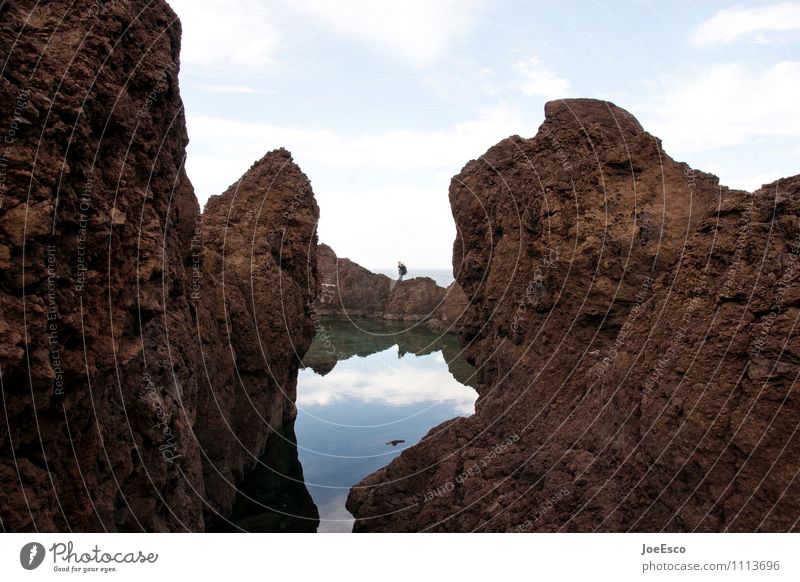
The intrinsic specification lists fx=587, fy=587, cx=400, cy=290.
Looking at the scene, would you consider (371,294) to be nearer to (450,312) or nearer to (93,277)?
(450,312)

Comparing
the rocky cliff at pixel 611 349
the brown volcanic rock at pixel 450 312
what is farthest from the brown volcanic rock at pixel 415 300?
the rocky cliff at pixel 611 349

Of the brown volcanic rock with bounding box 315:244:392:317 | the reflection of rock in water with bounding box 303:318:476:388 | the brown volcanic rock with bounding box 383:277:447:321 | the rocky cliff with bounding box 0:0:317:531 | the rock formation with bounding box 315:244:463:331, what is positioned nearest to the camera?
the rocky cliff with bounding box 0:0:317:531

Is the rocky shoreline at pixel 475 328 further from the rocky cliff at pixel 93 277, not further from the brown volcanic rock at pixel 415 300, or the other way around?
the brown volcanic rock at pixel 415 300

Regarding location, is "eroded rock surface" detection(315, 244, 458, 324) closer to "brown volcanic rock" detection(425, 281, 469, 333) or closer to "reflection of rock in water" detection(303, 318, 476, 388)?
"reflection of rock in water" detection(303, 318, 476, 388)

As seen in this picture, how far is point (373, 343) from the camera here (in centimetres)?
5594

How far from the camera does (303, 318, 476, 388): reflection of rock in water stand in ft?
140

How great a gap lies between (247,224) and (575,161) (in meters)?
13.2

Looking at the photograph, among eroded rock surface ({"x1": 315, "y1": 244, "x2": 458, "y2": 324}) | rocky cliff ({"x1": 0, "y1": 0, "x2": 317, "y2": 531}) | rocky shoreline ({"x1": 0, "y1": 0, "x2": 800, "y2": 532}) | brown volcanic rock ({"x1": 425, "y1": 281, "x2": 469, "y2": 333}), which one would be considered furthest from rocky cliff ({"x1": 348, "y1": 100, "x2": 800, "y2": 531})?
eroded rock surface ({"x1": 315, "y1": 244, "x2": 458, "y2": 324})

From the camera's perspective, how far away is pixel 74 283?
7.22 m

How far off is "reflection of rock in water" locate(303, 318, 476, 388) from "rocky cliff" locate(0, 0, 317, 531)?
26822 millimetres

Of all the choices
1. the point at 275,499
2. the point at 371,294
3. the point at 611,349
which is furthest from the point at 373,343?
the point at 611,349
